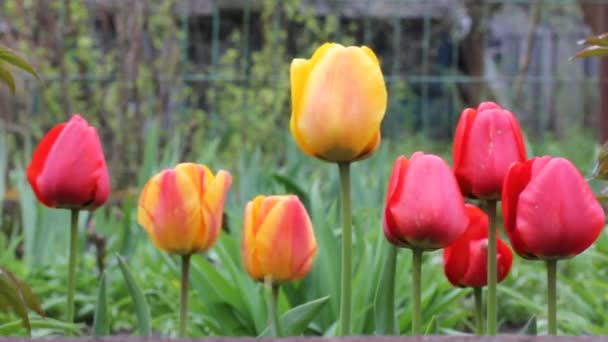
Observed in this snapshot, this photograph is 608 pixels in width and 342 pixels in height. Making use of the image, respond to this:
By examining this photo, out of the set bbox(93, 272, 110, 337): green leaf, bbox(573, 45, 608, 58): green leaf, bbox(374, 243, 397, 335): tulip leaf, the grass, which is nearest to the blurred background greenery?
the grass

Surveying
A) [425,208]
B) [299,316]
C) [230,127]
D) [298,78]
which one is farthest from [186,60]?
[425,208]

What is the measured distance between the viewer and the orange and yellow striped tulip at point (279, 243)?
1.08 m

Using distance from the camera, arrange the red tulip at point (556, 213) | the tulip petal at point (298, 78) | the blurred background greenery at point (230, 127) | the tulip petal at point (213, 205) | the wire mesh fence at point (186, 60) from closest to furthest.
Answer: the red tulip at point (556, 213) < the tulip petal at point (298, 78) < the tulip petal at point (213, 205) < the blurred background greenery at point (230, 127) < the wire mesh fence at point (186, 60)

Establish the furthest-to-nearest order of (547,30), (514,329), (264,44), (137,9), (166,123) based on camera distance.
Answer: (547,30), (264,44), (166,123), (137,9), (514,329)

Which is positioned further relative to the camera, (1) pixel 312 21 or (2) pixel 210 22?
(2) pixel 210 22

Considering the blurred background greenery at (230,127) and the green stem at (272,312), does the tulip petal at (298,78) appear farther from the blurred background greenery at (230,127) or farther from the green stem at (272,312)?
the blurred background greenery at (230,127)

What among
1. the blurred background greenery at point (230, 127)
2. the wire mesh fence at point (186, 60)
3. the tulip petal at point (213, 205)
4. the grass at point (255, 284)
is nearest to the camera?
the tulip petal at point (213, 205)

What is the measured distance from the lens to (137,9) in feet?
17.9

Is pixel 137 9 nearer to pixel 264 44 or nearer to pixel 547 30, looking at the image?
pixel 264 44

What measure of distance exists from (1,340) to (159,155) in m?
5.24

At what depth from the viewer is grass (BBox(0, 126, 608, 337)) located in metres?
1.88

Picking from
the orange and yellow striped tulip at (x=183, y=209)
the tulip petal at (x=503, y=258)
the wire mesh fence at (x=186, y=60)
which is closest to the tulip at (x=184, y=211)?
the orange and yellow striped tulip at (x=183, y=209)

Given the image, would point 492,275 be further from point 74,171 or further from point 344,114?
point 74,171

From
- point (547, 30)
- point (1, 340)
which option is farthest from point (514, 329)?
point (547, 30)
